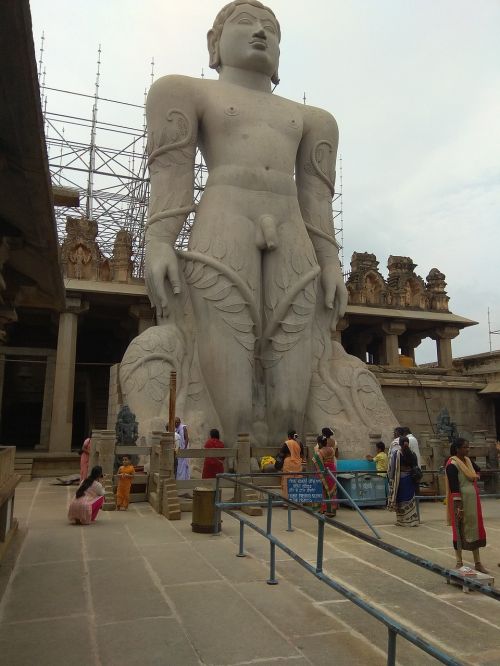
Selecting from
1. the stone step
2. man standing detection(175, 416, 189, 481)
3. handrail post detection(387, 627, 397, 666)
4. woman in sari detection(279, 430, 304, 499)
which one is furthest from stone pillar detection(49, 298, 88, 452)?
handrail post detection(387, 627, 397, 666)

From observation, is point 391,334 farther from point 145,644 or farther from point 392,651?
Result: point 392,651

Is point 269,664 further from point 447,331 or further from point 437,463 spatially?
point 447,331

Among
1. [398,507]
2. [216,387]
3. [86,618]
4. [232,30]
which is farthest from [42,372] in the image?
[86,618]

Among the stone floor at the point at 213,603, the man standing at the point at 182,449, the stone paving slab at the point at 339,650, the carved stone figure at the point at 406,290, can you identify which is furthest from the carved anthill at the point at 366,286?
the stone paving slab at the point at 339,650

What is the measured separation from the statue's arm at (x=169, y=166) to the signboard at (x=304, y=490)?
5.46 m

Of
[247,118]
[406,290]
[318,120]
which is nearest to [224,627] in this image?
[247,118]

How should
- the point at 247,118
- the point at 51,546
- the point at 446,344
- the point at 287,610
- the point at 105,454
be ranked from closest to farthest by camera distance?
the point at 287,610
the point at 51,546
the point at 105,454
the point at 247,118
the point at 446,344

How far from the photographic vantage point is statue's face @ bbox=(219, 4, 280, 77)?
36.4 feet

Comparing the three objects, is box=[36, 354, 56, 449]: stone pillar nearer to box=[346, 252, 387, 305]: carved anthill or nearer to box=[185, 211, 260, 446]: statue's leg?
box=[185, 211, 260, 446]: statue's leg

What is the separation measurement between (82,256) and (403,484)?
459 inches

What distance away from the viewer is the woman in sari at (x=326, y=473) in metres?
6.67

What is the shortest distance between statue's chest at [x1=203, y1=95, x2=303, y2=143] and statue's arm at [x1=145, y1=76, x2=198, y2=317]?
44cm

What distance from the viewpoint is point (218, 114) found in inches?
426

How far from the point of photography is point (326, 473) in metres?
6.49
